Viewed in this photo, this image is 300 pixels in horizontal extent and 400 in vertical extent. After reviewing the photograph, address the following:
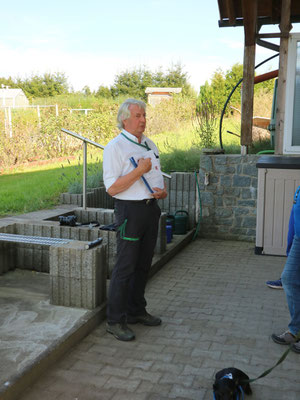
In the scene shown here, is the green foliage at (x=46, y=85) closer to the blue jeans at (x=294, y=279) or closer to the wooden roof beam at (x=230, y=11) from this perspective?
the wooden roof beam at (x=230, y=11)

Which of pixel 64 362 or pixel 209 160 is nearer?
pixel 64 362

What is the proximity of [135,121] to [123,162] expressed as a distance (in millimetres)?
330

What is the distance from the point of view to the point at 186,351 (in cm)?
322

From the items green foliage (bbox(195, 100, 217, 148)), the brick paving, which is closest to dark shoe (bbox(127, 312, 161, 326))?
the brick paving

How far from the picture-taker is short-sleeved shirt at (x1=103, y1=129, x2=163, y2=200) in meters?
3.25

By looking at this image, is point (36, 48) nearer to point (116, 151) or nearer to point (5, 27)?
point (5, 27)

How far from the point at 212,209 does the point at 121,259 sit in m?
3.91

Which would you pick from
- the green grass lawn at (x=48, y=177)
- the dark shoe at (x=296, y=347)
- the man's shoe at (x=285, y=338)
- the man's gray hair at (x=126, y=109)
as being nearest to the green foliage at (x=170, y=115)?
the green grass lawn at (x=48, y=177)

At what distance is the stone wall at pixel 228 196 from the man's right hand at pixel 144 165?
381 centimetres

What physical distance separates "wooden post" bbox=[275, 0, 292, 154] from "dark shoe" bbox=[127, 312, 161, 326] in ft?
12.6

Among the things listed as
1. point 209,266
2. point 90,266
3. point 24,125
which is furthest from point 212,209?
point 24,125

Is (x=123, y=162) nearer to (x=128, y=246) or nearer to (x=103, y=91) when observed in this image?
(x=128, y=246)

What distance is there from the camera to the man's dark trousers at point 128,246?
3324 millimetres

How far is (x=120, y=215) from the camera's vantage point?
3.35 metres
